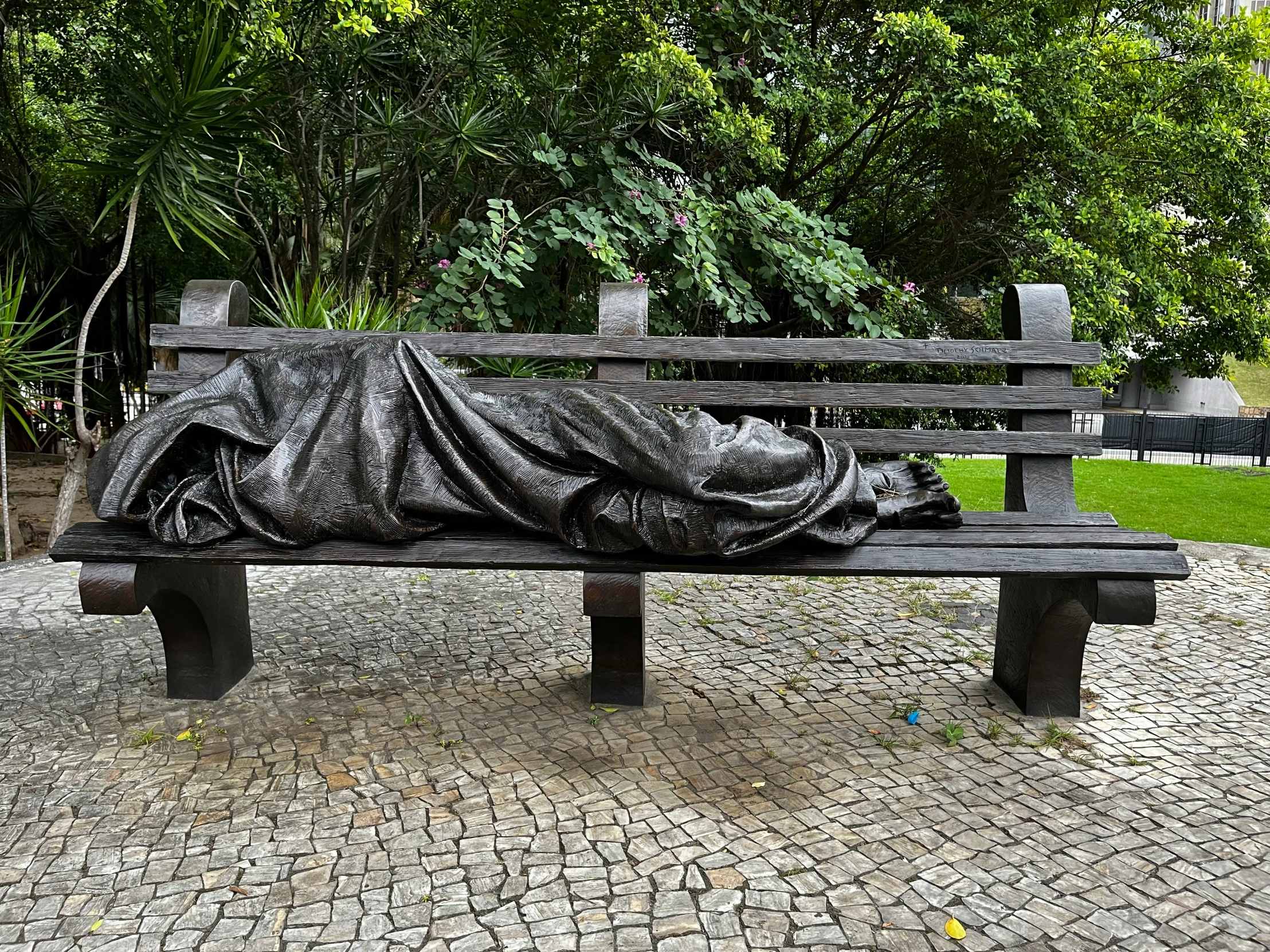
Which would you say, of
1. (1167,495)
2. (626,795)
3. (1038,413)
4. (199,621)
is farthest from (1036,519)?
(1167,495)

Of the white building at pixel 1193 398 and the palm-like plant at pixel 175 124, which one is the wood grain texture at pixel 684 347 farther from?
the white building at pixel 1193 398

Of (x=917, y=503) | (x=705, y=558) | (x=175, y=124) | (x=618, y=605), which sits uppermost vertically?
(x=175, y=124)

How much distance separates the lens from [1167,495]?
1009cm

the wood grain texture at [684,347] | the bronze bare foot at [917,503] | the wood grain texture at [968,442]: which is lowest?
the bronze bare foot at [917,503]

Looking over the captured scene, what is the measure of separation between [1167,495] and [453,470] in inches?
379

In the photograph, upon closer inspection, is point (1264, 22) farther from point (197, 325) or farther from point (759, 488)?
point (197, 325)

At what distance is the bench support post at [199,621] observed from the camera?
3.06 meters

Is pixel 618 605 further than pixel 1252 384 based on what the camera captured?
No

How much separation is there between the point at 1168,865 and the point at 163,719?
3015mm

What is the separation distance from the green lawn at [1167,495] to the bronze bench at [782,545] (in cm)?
355

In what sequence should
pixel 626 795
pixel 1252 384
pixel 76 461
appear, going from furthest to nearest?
1. pixel 1252 384
2. pixel 76 461
3. pixel 626 795

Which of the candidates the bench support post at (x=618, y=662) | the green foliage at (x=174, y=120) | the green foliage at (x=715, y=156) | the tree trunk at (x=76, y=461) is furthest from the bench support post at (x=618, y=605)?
the tree trunk at (x=76, y=461)

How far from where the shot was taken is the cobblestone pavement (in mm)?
2059

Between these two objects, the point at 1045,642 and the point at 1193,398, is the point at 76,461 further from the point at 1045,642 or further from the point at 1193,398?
the point at 1193,398
